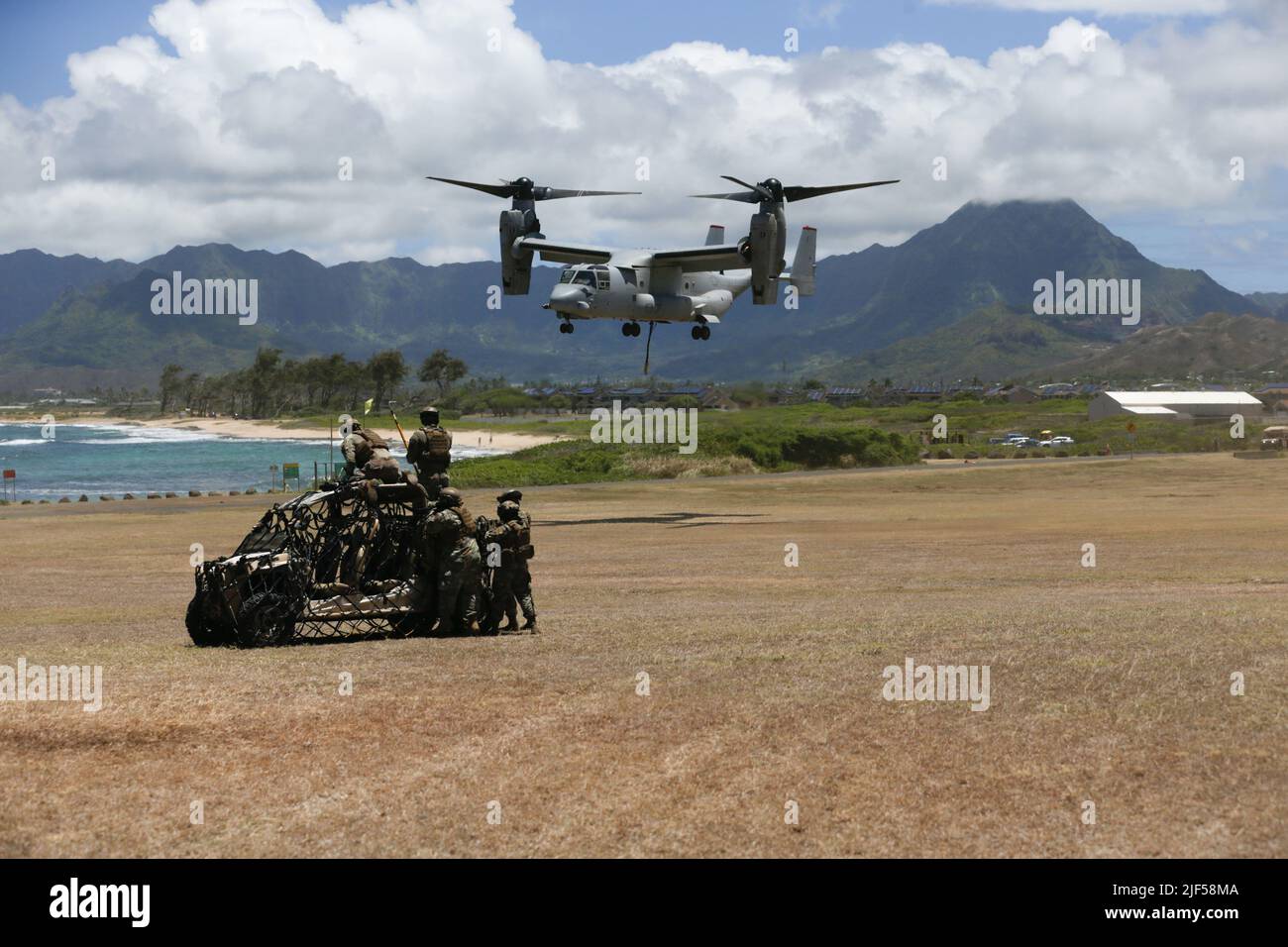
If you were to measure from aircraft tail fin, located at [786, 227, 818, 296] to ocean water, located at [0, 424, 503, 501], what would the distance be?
29.6 meters

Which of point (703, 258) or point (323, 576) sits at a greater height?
point (703, 258)

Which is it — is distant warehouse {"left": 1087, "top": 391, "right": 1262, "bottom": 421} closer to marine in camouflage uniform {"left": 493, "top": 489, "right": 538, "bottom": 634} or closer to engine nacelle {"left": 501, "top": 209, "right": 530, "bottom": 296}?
engine nacelle {"left": 501, "top": 209, "right": 530, "bottom": 296}

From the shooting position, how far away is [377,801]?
1022 cm

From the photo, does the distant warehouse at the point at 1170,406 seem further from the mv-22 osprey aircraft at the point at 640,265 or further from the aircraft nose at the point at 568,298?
the aircraft nose at the point at 568,298

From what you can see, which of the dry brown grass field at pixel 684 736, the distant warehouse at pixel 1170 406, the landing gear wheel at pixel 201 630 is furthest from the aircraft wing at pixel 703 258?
the distant warehouse at pixel 1170 406

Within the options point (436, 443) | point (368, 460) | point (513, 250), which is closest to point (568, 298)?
point (513, 250)

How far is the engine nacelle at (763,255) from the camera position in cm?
5794

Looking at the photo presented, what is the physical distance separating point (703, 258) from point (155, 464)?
3601 inches

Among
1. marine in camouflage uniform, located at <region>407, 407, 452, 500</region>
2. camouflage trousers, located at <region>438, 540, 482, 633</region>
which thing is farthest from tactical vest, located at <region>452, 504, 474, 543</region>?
marine in camouflage uniform, located at <region>407, 407, 452, 500</region>

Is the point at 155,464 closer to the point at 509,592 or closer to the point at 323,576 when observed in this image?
the point at 323,576

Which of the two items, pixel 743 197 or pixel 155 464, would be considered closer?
pixel 743 197

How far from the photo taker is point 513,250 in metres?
60.1
